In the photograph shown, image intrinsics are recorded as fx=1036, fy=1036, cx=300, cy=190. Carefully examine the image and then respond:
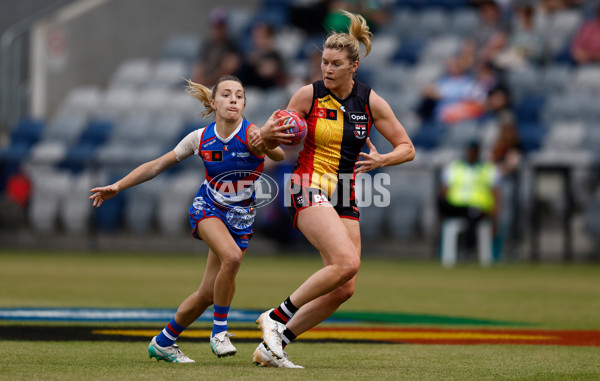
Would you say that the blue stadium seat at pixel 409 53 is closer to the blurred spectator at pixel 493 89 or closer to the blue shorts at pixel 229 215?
the blurred spectator at pixel 493 89

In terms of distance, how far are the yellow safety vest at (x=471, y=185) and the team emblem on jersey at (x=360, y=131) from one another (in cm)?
1126

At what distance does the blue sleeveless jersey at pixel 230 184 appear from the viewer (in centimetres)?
680

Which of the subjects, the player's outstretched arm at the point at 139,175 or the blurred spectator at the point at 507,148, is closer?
the player's outstretched arm at the point at 139,175

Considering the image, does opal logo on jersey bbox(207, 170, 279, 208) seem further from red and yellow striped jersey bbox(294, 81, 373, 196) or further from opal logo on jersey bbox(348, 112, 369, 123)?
opal logo on jersey bbox(348, 112, 369, 123)

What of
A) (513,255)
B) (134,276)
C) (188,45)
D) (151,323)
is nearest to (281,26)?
(188,45)

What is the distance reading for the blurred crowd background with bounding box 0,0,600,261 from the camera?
61.7 feet

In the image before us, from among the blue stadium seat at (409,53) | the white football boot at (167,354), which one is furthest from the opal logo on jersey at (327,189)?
the blue stadium seat at (409,53)

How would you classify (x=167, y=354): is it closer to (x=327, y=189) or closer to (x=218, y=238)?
(x=218, y=238)

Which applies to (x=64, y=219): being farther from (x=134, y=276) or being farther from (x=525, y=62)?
(x=525, y=62)

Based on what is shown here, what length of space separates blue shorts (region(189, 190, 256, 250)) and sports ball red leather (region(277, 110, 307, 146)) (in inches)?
24.2

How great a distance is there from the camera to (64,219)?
2108 centimetres

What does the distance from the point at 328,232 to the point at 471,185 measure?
11.8 meters

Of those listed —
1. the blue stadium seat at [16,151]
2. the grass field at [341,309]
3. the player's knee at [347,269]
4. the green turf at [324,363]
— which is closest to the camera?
the green turf at [324,363]

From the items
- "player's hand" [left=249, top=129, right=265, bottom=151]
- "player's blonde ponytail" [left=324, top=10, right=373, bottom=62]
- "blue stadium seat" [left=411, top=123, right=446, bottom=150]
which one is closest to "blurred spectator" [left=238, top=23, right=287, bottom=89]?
"blue stadium seat" [left=411, top=123, right=446, bottom=150]
